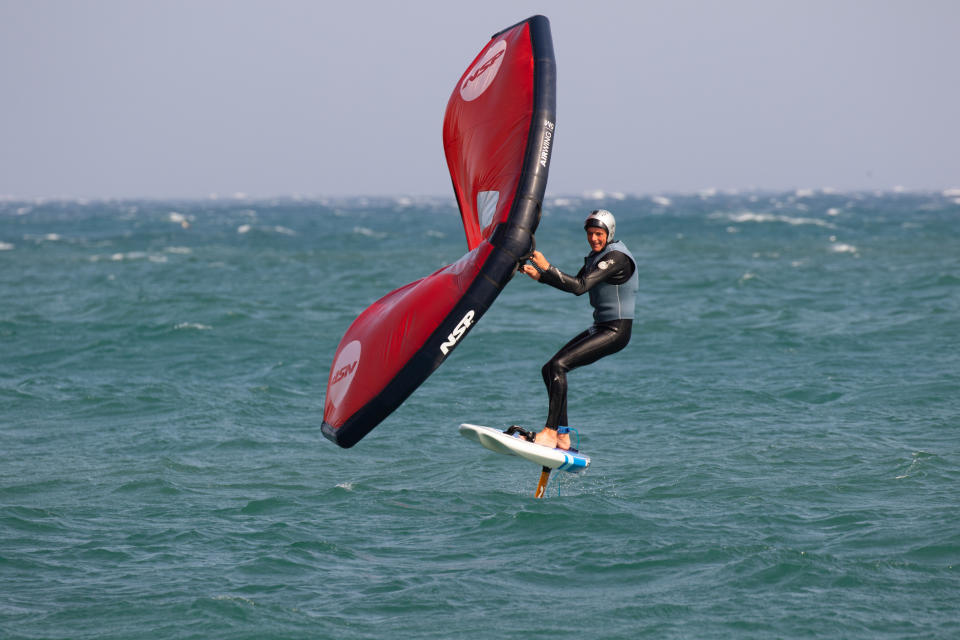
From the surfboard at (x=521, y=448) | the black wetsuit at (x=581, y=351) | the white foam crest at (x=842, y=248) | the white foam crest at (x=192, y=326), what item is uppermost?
the white foam crest at (x=842, y=248)

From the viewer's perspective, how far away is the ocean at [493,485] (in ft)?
33.3

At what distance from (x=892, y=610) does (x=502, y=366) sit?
14.1 meters

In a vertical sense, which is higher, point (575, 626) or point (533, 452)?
point (533, 452)

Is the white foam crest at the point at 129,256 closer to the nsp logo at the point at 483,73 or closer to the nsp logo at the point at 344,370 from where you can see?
the nsp logo at the point at 483,73

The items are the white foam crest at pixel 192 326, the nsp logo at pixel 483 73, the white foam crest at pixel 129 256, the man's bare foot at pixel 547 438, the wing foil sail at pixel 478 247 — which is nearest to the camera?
the wing foil sail at pixel 478 247

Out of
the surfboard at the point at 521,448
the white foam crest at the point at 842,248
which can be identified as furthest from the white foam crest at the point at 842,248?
the surfboard at the point at 521,448

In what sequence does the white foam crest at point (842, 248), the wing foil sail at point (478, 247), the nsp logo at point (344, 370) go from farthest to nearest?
the white foam crest at point (842, 248), the nsp logo at point (344, 370), the wing foil sail at point (478, 247)

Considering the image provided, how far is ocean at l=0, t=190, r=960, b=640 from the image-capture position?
399 inches

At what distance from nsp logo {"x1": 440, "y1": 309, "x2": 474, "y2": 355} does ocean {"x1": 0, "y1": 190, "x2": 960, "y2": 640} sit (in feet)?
8.08

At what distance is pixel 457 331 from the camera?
9758 mm

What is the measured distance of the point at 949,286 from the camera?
34531 mm

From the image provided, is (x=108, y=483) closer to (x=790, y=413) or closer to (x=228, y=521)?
(x=228, y=521)

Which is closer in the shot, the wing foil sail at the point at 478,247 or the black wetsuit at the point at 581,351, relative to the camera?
the wing foil sail at the point at 478,247

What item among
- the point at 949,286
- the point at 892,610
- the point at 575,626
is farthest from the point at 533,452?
the point at 949,286
